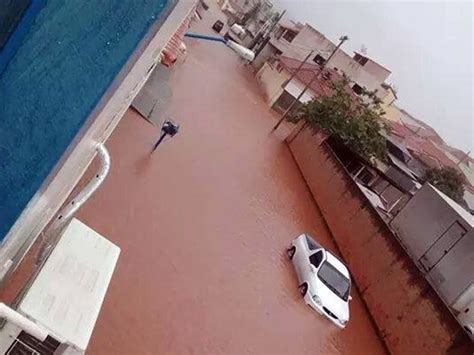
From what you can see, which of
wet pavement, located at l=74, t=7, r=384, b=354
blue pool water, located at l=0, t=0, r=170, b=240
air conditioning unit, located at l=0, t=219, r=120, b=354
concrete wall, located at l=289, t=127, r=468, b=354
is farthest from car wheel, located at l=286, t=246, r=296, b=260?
blue pool water, located at l=0, t=0, r=170, b=240

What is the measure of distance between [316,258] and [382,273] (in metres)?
1.79

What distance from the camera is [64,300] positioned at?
2.71 meters

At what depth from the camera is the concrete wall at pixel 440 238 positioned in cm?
1374

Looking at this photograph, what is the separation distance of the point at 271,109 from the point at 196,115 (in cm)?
1140

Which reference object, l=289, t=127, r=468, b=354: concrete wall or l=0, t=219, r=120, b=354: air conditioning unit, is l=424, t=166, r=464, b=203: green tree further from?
l=0, t=219, r=120, b=354: air conditioning unit

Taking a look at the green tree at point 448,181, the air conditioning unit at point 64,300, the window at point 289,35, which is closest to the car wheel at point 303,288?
the air conditioning unit at point 64,300

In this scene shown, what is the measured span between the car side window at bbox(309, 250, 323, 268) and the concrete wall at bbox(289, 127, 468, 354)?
5.56 ft

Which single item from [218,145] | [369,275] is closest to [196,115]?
[218,145]

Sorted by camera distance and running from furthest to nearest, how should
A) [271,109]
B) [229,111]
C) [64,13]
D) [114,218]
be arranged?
[271,109] → [229,111] → [114,218] → [64,13]

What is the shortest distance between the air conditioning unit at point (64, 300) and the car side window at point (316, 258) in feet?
31.7

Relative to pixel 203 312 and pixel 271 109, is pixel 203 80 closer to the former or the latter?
pixel 271 109

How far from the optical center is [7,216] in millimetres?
1583

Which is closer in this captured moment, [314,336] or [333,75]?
[314,336]

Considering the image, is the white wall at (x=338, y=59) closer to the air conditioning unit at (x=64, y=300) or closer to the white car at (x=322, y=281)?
the white car at (x=322, y=281)
